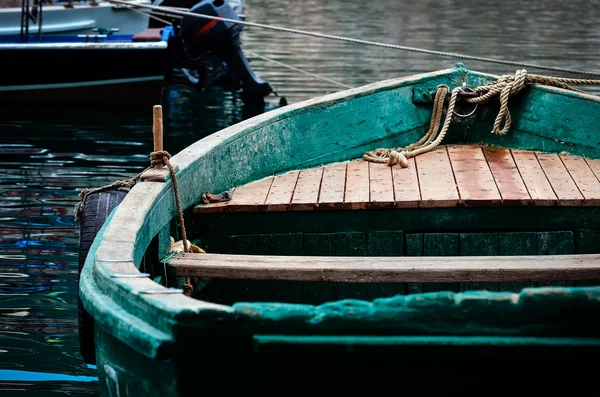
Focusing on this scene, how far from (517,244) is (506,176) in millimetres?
551

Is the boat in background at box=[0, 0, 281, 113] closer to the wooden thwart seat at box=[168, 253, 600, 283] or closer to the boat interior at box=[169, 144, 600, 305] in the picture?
the boat interior at box=[169, 144, 600, 305]

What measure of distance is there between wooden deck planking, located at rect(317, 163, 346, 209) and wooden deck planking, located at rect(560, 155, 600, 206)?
46.1 inches

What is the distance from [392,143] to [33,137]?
251 inches

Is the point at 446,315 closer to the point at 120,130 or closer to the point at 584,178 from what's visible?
the point at 584,178

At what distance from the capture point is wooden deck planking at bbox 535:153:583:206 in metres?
4.07

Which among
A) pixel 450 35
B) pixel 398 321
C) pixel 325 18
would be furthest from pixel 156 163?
pixel 325 18

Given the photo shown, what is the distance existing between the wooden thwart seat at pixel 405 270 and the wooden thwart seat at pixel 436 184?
0.76 meters

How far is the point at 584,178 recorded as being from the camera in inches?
178

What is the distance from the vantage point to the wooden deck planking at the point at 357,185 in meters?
4.07

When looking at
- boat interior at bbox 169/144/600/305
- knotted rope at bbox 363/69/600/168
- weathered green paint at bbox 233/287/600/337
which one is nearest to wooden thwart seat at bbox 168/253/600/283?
boat interior at bbox 169/144/600/305

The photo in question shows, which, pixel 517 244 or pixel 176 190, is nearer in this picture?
pixel 176 190

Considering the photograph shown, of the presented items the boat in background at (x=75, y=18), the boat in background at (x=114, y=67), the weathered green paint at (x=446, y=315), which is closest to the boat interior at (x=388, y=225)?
the weathered green paint at (x=446, y=315)

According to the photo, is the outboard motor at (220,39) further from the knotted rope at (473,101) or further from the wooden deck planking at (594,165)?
the wooden deck planking at (594,165)

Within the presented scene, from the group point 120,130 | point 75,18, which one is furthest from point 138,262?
point 75,18
